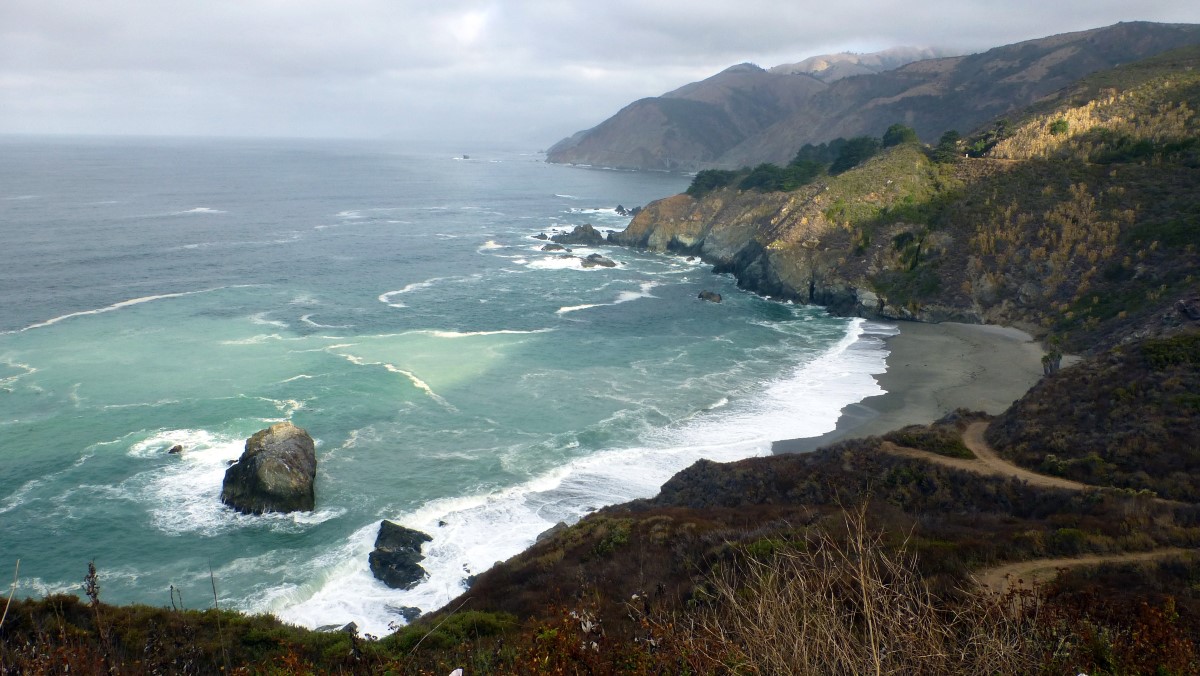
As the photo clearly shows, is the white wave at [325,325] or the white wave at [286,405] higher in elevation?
the white wave at [325,325]

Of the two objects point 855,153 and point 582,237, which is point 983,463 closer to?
point 855,153

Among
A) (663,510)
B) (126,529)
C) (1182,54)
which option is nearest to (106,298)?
(126,529)

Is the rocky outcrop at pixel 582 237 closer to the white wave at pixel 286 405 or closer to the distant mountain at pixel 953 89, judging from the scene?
the white wave at pixel 286 405

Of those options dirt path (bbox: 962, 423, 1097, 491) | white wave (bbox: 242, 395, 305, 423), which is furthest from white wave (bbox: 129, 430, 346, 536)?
dirt path (bbox: 962, 423, 1097, 491)

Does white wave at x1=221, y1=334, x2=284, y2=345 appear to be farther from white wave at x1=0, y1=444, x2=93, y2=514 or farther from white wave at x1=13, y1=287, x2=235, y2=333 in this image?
white wave at x1=0, y1=444, x2=93, y2=514

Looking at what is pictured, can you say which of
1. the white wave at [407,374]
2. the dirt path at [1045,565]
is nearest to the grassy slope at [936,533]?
the dirt path at [1045,565]
